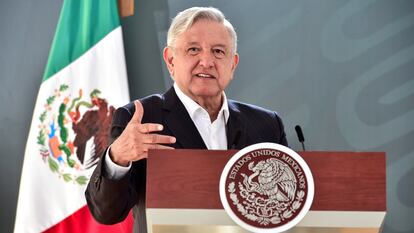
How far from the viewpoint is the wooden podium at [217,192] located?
160cm

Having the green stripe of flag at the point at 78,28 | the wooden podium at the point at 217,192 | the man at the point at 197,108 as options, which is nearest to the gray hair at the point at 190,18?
the man at the point at 197,108

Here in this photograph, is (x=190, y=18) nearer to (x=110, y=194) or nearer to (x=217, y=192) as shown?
(x=110, y=194)

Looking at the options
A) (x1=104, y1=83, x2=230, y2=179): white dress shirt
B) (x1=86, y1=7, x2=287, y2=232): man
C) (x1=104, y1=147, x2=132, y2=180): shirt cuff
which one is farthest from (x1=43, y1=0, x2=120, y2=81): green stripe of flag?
(x1=104, y1=147, x2=132, y2=180): shirt cuff

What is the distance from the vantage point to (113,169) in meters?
1.99

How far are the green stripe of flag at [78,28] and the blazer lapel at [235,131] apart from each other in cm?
181

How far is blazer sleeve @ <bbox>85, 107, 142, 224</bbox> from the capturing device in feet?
6.62

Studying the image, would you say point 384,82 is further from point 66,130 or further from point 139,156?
point 139,156

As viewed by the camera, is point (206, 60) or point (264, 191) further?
point (206, 60)

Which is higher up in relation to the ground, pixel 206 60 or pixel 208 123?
pixel 206 60

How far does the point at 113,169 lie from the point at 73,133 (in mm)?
1991

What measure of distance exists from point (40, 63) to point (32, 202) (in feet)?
3.02

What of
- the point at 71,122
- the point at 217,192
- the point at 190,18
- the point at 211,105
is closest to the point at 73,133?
the point at 71,122

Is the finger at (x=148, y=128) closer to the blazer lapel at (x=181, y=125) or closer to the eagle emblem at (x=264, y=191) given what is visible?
the eagle emblem at (x=264, y=191)

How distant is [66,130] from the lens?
154 inches
